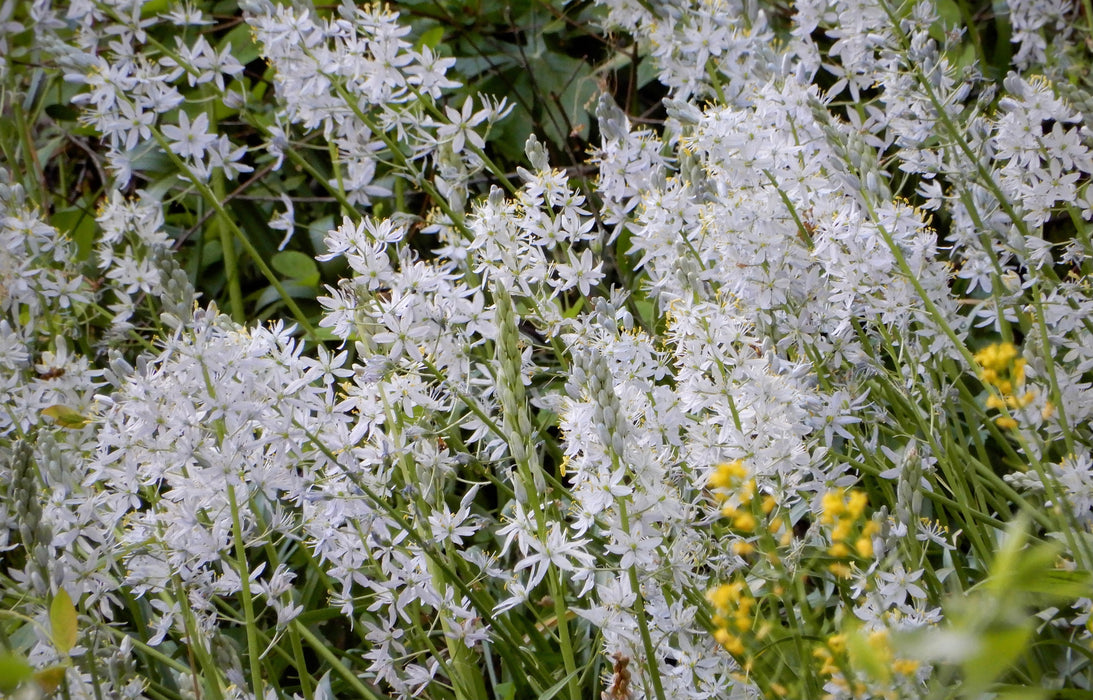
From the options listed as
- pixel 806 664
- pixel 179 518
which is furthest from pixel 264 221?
pixel 806 664

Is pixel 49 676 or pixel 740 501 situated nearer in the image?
pixel 49 676

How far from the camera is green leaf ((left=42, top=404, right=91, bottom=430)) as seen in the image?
3.02 metres

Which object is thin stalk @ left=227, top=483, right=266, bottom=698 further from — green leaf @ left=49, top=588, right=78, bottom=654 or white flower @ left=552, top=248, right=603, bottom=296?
white flower @ left=552, top=248, right=603, bottom=296

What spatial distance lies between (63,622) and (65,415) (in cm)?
131

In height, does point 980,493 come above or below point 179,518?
below

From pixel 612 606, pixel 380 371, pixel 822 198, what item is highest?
pixel 822 198

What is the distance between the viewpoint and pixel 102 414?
3.28 metres

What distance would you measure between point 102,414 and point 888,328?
7.82 ft

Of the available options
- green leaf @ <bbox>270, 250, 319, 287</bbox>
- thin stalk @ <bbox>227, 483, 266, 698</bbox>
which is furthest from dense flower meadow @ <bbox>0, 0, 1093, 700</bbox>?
green leaf @ <bbox>270, 250, 319, 287</bbox>

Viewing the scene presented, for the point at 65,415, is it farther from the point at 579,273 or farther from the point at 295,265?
the point at 295,265

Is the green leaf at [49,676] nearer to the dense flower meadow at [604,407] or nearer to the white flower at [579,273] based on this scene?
the dense flower meadow at [604,407]

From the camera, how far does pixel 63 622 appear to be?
186 cm

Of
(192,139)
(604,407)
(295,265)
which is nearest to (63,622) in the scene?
(604,407)

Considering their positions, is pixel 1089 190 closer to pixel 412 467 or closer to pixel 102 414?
pixel 412 467
